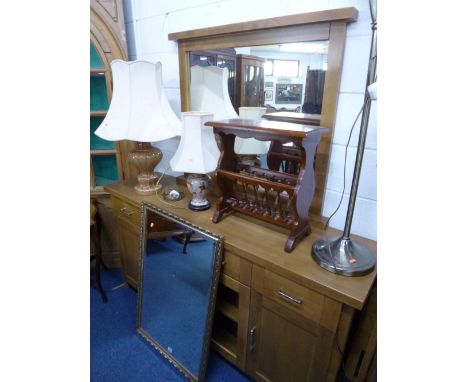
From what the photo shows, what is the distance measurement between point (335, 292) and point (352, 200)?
31 centimetres

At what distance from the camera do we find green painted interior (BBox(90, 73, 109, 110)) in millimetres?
1825

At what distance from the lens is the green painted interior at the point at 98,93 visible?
1.83 metres

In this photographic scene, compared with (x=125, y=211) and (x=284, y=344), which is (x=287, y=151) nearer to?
(x=284, y=344)

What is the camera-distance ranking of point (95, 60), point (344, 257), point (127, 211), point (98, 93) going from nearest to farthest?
point (344, 257) < point (127, 211) < point (95, 60) < point (98, 93)

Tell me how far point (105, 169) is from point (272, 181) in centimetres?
146

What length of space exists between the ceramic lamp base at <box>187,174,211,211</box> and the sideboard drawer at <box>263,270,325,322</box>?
53 cm

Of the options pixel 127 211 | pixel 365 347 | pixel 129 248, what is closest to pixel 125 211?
pixel 127 211

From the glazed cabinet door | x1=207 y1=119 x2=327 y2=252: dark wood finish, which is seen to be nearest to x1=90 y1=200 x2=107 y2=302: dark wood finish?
x1=207 y1=119 x2=327 y2=252: dark wood finish

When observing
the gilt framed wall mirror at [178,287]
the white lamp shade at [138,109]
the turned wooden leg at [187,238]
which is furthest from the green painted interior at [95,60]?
the turned wooden leg at [187,238]

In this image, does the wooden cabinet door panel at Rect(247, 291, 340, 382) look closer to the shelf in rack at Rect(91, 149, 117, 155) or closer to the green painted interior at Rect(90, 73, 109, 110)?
the shelf in rack at Rect(91, 149, 117, 155)

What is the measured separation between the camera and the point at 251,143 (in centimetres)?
138

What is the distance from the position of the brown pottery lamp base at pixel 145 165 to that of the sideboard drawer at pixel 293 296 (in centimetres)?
92
